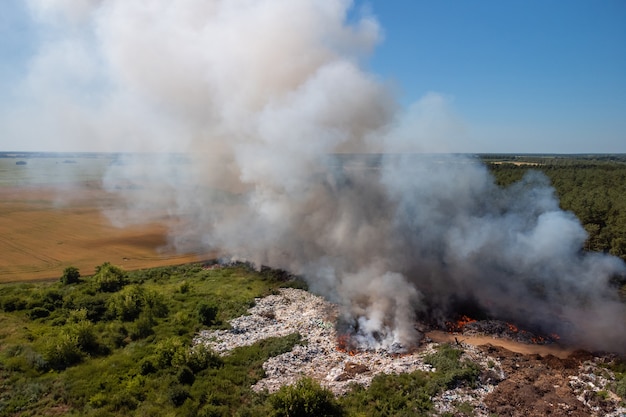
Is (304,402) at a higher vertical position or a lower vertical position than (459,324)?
higher

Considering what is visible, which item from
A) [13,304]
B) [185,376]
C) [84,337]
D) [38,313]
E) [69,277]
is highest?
[69,277]

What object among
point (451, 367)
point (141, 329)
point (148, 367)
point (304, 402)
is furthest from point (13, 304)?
point (451, 367)

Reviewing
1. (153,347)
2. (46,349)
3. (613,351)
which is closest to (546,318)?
(613,351)

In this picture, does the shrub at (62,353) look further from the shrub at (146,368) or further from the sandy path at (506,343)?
the sandy path at (506,343)

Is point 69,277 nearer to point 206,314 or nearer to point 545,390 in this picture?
point 206,314

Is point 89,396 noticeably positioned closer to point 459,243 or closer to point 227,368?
point 227,368

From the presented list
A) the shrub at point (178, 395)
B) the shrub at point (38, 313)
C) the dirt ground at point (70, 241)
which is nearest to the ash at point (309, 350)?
the shrub at point (178, 395)
